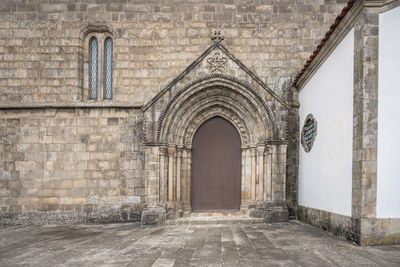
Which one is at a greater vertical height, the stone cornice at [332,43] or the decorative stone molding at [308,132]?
the stone cornice at [332,43]

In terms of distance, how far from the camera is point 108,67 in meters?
8.34

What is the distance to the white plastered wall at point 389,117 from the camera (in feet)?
15.7

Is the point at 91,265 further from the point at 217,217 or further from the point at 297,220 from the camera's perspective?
the point at 297,220

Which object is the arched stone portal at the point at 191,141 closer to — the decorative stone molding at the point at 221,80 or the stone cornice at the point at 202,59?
the decorative stone molding at the point at 221,80

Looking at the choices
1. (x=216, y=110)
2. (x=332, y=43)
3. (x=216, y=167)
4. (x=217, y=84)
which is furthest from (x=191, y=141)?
(x=332, y=43)

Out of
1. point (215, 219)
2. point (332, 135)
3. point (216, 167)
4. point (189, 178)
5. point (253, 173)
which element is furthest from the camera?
point (216, 167)

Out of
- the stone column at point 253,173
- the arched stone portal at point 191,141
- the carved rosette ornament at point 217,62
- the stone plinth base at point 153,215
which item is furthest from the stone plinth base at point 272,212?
the carved rosette ornament at point 217,62

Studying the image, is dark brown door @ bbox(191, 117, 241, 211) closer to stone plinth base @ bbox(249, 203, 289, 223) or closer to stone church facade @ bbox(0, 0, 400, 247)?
stone church facade @ bbox(0, 0, 400, 247)

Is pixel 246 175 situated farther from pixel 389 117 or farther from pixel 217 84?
pixel 389 117

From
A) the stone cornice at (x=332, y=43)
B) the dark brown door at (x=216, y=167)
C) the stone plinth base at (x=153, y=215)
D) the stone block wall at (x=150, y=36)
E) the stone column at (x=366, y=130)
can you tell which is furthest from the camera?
the dark brown door at (x=216, y=167)

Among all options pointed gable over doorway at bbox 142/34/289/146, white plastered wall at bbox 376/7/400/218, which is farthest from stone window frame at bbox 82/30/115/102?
white plastered wall at bbox 376/7/400/218

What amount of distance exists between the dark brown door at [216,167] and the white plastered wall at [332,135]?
2.10 meters

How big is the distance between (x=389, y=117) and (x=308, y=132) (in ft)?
7.93

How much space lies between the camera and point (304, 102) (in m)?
7.49
